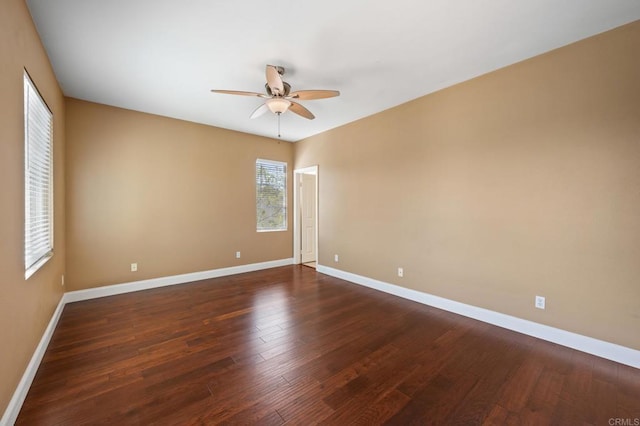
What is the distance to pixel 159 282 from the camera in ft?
13.7

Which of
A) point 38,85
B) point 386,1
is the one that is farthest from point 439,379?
point 38,85

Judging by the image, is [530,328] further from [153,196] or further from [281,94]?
[153,196]

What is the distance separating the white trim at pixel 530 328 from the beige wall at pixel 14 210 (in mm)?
3778

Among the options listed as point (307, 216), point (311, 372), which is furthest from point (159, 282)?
point (311, 372)

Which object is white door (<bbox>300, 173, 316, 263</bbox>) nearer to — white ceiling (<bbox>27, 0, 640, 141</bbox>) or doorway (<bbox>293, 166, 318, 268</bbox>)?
doorway (<bbox>293, 166, 318, 268</bbox>)

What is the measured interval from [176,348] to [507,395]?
106 inches

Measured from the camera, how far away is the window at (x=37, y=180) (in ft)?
6.50

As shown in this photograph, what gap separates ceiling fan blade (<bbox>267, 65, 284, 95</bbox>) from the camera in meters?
2.24

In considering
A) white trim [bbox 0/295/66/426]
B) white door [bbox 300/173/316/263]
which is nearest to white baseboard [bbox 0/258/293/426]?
white trim [bbox 0/295/66/426]

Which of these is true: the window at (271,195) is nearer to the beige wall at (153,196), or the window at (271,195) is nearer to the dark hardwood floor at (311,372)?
the beige wall at (153,196)

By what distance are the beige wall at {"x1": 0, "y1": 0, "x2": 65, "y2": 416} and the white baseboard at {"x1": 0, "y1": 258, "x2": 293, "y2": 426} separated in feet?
0.24

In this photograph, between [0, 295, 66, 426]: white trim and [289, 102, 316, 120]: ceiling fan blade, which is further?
[289, 102, 316, 120]: ceiling fan blade

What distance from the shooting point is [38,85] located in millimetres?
2271

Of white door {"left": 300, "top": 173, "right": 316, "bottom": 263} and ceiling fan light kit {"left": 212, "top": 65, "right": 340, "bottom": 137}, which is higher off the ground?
ceiling fan light kit {"left": 212, "top": 65, "right": 340, "bottom": 137}
